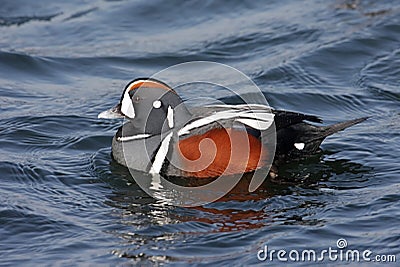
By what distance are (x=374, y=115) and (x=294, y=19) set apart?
3.57m

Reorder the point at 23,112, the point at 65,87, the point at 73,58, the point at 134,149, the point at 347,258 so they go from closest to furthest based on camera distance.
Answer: the point at 347,258, the point at 134,149, the point at 23,112, the point at 65,87, the point at 73,58

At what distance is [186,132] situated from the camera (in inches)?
338

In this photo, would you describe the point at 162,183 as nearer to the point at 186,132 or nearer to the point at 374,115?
the point at 186,132

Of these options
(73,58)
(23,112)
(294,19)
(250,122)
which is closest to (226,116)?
(250,122)

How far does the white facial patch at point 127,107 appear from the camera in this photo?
8.94 metres

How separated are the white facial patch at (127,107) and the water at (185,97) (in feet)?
1.79

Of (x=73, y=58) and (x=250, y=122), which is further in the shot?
→ (x=73, y=58)

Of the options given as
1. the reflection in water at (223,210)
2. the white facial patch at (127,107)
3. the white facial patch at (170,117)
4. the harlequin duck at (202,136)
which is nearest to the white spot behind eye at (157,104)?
the harlequin duck at (202,136)

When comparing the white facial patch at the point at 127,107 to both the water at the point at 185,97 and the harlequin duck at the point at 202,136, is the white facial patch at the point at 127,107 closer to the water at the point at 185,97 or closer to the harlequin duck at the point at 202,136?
the harlequin duck at the point at 202,136

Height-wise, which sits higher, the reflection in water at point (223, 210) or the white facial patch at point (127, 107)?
the white facial patch at point (127, 107)

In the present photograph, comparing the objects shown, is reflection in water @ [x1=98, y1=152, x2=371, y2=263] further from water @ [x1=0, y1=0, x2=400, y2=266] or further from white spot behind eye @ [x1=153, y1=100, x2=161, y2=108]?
white spot behind eye @ [x1=153, y1=100, x2=161, y2=108]

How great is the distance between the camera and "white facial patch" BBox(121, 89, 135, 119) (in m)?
8.94

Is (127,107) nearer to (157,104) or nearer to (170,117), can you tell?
(157,104)

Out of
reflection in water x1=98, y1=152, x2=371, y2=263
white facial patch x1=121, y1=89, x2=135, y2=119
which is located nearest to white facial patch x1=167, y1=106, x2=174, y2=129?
white facial patch x1=121, y1=89, x2=135, y2=119
